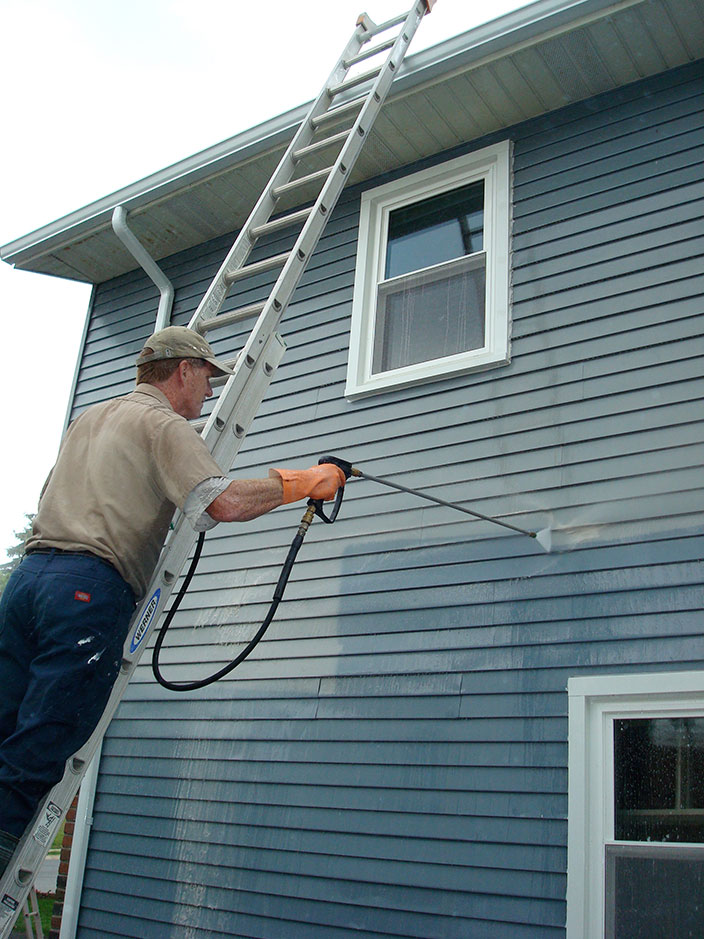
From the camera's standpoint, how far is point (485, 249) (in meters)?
5.05

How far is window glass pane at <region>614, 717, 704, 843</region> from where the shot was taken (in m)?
3.42

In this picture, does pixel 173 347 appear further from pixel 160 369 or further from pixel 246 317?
pixel 246 317

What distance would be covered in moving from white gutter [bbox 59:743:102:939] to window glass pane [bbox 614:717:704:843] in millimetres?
2852

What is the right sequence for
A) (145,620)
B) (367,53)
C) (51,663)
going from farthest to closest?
(367,53), (145,620), (51,663)

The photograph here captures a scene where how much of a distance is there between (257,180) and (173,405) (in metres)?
3.45

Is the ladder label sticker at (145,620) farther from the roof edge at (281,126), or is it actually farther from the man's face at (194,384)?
the roof edge at (281,126)

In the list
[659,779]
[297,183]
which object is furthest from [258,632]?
[297,183]

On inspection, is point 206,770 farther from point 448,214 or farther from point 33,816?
point 448,214

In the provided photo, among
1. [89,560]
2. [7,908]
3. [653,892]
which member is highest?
[89,560]

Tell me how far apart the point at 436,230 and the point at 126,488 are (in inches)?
133

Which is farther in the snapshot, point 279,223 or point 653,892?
point 279,223

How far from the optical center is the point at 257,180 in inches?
237

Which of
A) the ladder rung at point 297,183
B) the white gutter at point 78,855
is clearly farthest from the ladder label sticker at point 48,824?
the white gutter at point 78,855

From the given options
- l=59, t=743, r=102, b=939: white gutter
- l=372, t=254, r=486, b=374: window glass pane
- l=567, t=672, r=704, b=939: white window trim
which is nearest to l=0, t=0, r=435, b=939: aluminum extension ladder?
l=372, t=254, r=486, b=374: window glass pane
